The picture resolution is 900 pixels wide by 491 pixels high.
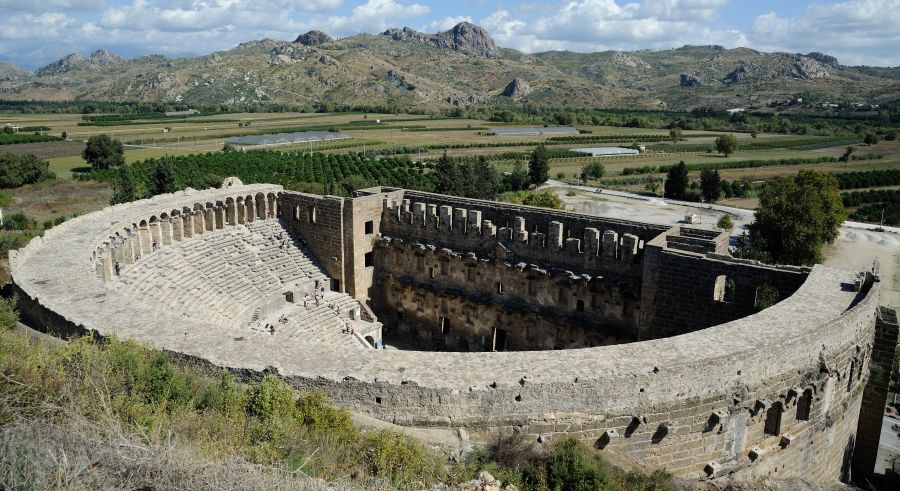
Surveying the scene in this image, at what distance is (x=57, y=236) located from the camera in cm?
2209

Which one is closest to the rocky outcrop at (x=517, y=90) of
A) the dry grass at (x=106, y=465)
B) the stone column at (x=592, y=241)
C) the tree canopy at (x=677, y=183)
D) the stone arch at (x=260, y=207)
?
the tree canopy at (x=677, y=183)

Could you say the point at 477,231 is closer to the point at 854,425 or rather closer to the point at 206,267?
the point at 206,267

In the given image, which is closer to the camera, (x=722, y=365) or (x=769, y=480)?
(x=722, y=365)

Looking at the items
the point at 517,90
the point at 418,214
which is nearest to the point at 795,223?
the point at 418,214

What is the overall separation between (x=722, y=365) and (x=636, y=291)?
7.94 metres

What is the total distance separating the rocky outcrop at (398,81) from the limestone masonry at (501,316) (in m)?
160

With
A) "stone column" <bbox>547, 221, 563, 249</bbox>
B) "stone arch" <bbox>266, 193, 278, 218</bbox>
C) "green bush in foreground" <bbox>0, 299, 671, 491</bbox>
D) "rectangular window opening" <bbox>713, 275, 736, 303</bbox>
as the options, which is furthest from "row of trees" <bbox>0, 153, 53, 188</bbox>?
"rectangular window opening" <bbox>713, 275, 736, 303</bbox>

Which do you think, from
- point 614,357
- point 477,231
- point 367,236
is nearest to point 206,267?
point 367,236

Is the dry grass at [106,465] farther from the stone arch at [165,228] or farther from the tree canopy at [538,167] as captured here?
the tree canopy at [538,167]

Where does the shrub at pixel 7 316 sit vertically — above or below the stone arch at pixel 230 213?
below

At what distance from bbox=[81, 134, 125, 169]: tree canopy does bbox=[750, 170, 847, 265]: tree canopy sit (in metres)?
65.4

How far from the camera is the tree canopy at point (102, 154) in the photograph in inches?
2766

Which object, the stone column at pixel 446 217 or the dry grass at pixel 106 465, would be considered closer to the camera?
the dry grass at pixel 106 465

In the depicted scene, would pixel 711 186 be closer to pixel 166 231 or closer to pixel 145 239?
pixel 166 231
